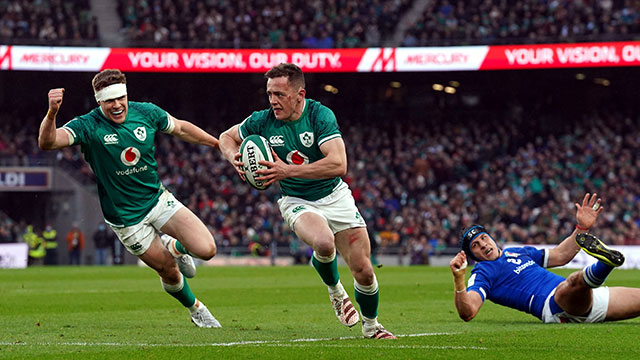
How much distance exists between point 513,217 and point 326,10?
11768 mm

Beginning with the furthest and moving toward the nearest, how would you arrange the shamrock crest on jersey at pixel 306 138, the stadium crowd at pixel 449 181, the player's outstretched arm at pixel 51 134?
the stadium crowd at pixel 449 181 < the player's outstretched arm at pixel 51 134 < the shamrock crest on jersey at pixel 306 138

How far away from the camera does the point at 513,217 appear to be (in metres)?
32.4

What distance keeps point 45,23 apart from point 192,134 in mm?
27866

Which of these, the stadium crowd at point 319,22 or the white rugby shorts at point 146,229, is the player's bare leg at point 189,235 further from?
the stadium crowd at point 319,22

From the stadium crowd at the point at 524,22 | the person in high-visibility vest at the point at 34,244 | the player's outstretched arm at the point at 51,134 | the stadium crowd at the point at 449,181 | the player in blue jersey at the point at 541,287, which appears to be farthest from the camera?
the stadium crowd at the point at 524,22

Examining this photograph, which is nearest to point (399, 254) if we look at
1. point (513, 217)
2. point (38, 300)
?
point (513, 217)

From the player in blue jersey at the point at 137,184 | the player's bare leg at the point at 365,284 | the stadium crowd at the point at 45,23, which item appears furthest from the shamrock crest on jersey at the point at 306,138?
the stadium crowd at the point at 45,23

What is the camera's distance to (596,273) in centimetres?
889

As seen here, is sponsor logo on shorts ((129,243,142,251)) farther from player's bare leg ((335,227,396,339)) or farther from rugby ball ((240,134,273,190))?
player's bare leg ((335,227,396,339))

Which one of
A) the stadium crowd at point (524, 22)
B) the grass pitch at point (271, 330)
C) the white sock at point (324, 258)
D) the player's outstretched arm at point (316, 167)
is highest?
the stadium crowd at point (524, 22)

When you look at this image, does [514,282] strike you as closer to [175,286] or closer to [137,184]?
[175,286]

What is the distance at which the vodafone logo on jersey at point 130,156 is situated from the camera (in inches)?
387

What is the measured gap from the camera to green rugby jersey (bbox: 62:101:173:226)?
9.76m

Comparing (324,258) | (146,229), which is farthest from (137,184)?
(324,258)
